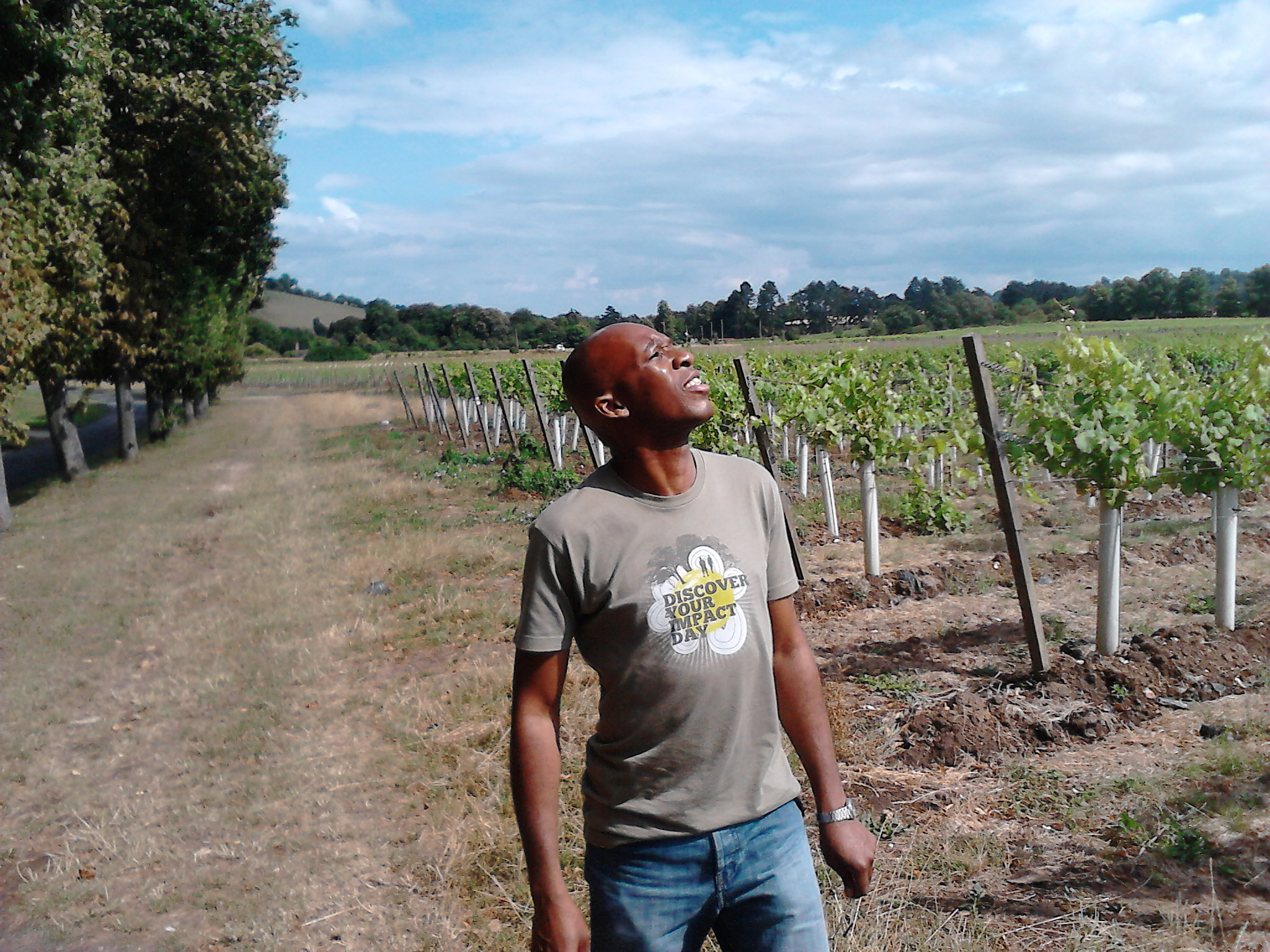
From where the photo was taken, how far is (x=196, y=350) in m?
27.4

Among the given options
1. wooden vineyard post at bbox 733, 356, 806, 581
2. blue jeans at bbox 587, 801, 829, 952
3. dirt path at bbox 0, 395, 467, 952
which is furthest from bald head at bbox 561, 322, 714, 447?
wooden vineyard post at bbox 733, 356, 806, 581

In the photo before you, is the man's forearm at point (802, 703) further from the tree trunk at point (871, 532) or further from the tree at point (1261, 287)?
the tree at point (1261, 287)

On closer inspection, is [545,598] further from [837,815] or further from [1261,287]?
[1261,287]

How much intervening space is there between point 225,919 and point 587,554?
9.87 feet

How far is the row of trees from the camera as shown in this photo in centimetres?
1162

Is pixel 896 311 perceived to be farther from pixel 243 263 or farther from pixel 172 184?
pixel 172 184

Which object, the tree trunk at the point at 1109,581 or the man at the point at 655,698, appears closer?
the man at the point at 655,698

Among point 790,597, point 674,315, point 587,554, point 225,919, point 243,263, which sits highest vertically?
point 243,263

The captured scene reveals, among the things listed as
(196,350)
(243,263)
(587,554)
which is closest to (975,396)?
(587,554)

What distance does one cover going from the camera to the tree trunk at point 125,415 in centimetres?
2395

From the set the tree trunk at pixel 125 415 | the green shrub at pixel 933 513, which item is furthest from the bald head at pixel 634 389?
the tree trunk at pixel 125 415

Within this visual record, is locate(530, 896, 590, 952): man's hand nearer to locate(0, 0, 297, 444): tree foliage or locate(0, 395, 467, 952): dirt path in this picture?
locate(0, 395, 467, 952): dirt path

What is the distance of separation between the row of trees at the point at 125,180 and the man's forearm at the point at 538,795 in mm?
10207

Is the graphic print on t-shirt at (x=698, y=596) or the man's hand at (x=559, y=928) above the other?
the graphic print on t-shirt at (x=698, y=596)
